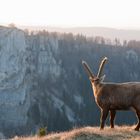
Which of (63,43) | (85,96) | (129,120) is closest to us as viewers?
(129,120)

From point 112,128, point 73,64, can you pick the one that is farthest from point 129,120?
point 112,128

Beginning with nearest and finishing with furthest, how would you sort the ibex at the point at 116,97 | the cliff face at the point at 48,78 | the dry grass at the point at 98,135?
1. the dry grass at the point at 98,135
2. the ibex at the point at 116,97
3. the cliff face at the point at 48,78

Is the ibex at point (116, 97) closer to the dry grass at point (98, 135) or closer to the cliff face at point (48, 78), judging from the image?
the dry grass at point (98, 135)

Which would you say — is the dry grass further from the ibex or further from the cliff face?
the cliff face

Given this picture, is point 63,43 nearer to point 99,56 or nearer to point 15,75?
point 99,56

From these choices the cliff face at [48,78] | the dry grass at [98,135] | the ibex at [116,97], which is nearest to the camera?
the dry grass at [98,135]

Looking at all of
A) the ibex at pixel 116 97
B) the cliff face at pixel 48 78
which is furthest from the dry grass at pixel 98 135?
the cliff face at pixel 48 78

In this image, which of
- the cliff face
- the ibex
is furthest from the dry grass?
the cliff face

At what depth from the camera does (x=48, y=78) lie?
530ft

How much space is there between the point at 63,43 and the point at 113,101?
539ft

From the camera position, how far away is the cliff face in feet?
444

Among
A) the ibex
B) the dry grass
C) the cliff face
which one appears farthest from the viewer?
the cliff face

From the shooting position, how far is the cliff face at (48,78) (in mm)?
135375

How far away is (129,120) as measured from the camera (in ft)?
520
